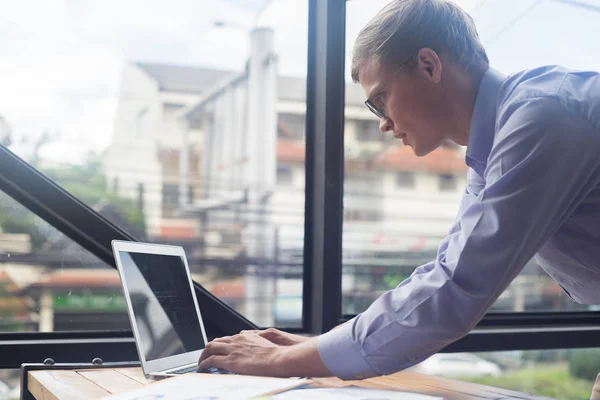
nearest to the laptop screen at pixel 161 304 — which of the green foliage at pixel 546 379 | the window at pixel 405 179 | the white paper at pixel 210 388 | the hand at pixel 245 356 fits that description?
the hand at pixel 245 356

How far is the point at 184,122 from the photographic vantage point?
248 centimetres

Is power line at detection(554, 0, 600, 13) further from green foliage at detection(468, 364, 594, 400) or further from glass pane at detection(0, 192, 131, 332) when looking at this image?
glass pane at detection(0, 192, 131, 332)

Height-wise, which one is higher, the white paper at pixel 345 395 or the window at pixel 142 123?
the window at pixel 142 123

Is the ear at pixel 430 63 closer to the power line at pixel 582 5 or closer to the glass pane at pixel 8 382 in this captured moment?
the glass pane at pixel 8 382

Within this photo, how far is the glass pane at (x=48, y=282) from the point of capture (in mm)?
1928

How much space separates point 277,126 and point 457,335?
57.0 inches

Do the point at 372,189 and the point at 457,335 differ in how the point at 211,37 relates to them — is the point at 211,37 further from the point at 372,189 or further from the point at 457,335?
the point at 457,335

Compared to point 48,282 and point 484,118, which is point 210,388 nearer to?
point 484,118

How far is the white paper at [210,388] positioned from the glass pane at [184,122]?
960 mm

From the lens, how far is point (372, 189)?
2.56 meters

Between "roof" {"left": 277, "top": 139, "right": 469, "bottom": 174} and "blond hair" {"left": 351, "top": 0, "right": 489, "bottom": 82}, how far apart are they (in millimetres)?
872

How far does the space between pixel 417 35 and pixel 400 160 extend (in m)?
1.44

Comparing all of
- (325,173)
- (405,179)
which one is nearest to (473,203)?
(325,173)

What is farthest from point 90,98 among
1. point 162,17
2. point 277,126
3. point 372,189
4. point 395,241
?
point 395,241
